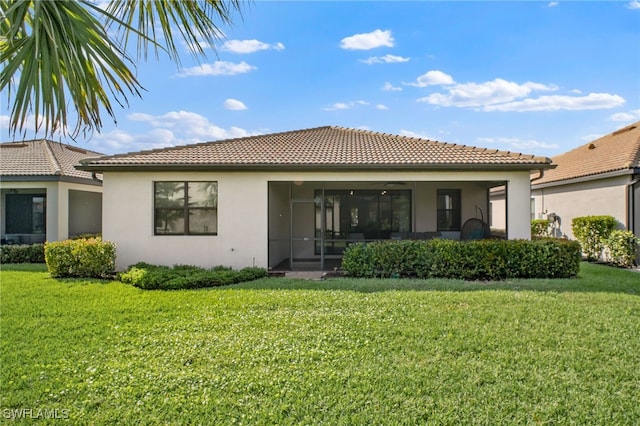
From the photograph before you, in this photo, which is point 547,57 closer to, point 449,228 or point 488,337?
point 449,228

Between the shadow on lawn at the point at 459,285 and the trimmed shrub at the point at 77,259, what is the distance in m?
4.39

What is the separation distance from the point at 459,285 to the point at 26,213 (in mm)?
17454

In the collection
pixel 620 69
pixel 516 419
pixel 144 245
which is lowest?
pixel 516 419

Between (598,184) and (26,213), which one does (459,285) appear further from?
(26,213)

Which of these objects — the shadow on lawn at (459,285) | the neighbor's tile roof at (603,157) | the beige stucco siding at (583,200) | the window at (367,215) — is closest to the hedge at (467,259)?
the shadow on lawn at (459,285)

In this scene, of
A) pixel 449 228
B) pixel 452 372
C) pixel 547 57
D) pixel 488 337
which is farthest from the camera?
pixel 449 228

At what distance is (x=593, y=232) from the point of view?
13336mm

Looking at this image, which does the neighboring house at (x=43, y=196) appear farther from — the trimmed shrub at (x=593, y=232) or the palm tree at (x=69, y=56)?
the trimmed shrub at (x=593, y=232)

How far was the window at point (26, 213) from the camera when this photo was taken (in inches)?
622

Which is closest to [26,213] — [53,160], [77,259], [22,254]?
[53,160]

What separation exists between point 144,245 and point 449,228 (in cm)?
1119

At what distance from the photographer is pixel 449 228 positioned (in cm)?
1505

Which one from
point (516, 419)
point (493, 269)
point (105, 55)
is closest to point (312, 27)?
point (493, 269)

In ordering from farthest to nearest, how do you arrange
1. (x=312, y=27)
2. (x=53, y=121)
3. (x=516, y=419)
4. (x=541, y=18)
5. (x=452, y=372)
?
(x=312, y=27)
(x=541, y=18)
(x=452, y=372)
(x=516, y=419)
(x=53, y=121)
